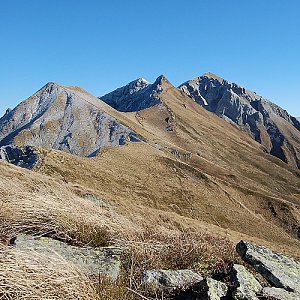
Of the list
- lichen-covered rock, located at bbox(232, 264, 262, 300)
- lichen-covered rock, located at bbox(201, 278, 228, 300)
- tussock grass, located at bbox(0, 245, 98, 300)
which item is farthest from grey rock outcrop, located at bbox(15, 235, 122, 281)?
lichen-covered rock, located at bbox(232, 264, 262, 300)

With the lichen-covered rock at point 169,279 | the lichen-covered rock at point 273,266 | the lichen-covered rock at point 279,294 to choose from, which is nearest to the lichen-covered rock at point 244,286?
the lichen-covered rock at point 279,294

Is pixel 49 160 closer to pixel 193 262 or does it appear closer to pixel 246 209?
pixel 246 209

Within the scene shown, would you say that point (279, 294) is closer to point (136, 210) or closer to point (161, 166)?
point (136, 210)

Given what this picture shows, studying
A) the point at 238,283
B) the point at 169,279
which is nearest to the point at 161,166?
the point at 169,279

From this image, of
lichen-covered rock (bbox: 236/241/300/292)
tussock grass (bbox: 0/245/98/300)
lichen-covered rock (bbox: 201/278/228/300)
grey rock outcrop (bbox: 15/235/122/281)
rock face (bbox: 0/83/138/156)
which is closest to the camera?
tussock grass (bbox: 0/245/98/300)

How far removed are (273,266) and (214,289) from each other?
165cm

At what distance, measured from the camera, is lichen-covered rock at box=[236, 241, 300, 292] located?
5.57 metres

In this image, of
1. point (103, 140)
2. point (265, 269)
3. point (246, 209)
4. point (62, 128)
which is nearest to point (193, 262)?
Answer: point (265, 269)

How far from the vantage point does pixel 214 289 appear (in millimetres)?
4797

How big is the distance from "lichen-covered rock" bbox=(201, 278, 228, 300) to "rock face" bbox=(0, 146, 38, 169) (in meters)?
54.4

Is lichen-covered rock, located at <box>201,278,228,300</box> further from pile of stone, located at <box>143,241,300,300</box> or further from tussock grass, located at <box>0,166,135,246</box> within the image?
tussock grass, located at <box>0,166,135,246</box>

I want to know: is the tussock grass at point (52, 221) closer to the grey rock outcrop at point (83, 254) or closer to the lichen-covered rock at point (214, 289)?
the grey rock outcrop at point (83, 254)

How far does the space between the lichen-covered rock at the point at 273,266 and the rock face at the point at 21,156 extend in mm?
53220

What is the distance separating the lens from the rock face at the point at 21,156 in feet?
195
